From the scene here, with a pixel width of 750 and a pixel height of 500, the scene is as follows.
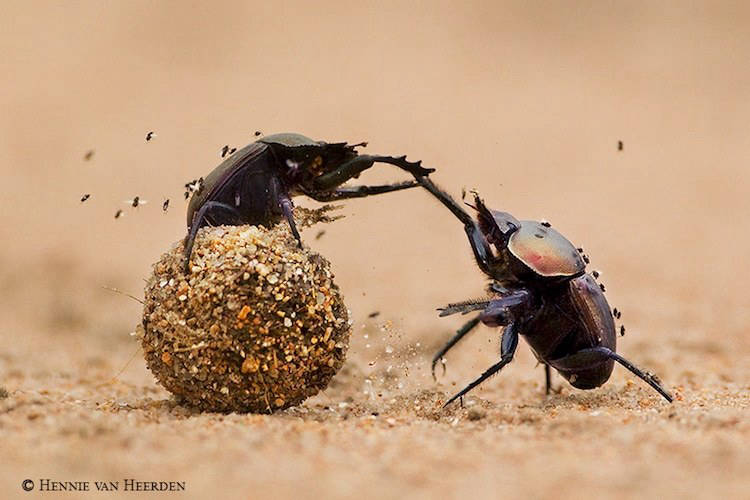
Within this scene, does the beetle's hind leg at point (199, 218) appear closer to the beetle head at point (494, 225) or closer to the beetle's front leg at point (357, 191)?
the beetle's front leg at point (357, 191)

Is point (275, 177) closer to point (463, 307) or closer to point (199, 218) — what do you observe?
point (199, 218)

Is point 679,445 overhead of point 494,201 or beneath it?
beneath

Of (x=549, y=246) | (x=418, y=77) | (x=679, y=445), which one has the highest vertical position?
(x=418, y=77)

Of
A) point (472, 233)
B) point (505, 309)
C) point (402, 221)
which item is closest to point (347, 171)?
point (472, 233)

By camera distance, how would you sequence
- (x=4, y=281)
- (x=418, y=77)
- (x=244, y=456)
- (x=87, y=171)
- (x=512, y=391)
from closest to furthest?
(x=244, y=456)
(x=512, y=391)
(x=4, y=281)
(x=87, y=171)
(x=418, y=77)

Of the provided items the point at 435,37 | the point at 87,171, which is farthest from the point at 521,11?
the point at 87,171

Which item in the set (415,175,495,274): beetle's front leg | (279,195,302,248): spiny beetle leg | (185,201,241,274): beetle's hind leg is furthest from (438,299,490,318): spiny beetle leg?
(185,201,241,274): beetle's hind leg

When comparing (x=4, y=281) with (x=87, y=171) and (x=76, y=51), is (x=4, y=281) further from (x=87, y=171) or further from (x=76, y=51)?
(x=76, y=51)
